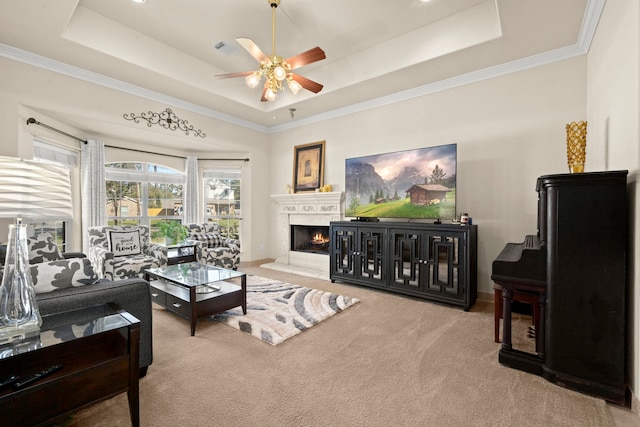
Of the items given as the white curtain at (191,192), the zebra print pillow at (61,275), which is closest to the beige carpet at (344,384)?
the zebra print pillow at (61,275)

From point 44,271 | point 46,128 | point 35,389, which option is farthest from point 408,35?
point 46,128

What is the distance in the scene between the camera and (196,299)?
9.30ft

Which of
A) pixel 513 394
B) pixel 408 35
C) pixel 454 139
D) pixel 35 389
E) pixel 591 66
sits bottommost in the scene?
pixel 513 394

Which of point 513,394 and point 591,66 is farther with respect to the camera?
point 591,66

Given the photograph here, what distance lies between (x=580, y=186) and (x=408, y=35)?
2.64 metres

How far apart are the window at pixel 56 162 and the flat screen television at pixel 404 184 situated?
4076 mm

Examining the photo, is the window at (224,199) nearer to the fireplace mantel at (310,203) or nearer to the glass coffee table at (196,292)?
the fireplace mantel at (310,203)

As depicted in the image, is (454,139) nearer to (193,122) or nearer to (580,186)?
(580,186)

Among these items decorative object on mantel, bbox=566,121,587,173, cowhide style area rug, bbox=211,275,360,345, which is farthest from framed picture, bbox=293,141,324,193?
decorative object on mantel, bbox=566,121,587,173

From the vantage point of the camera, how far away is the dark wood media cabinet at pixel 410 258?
3354mm

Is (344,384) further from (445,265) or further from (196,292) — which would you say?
(445,265)

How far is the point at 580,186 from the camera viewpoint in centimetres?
190

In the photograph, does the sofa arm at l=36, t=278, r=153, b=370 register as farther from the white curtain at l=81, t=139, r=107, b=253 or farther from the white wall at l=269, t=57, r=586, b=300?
the white wall at l=269, t=57, r=586, b=300

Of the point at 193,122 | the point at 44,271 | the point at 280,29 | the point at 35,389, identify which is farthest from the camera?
the point at 193,122
